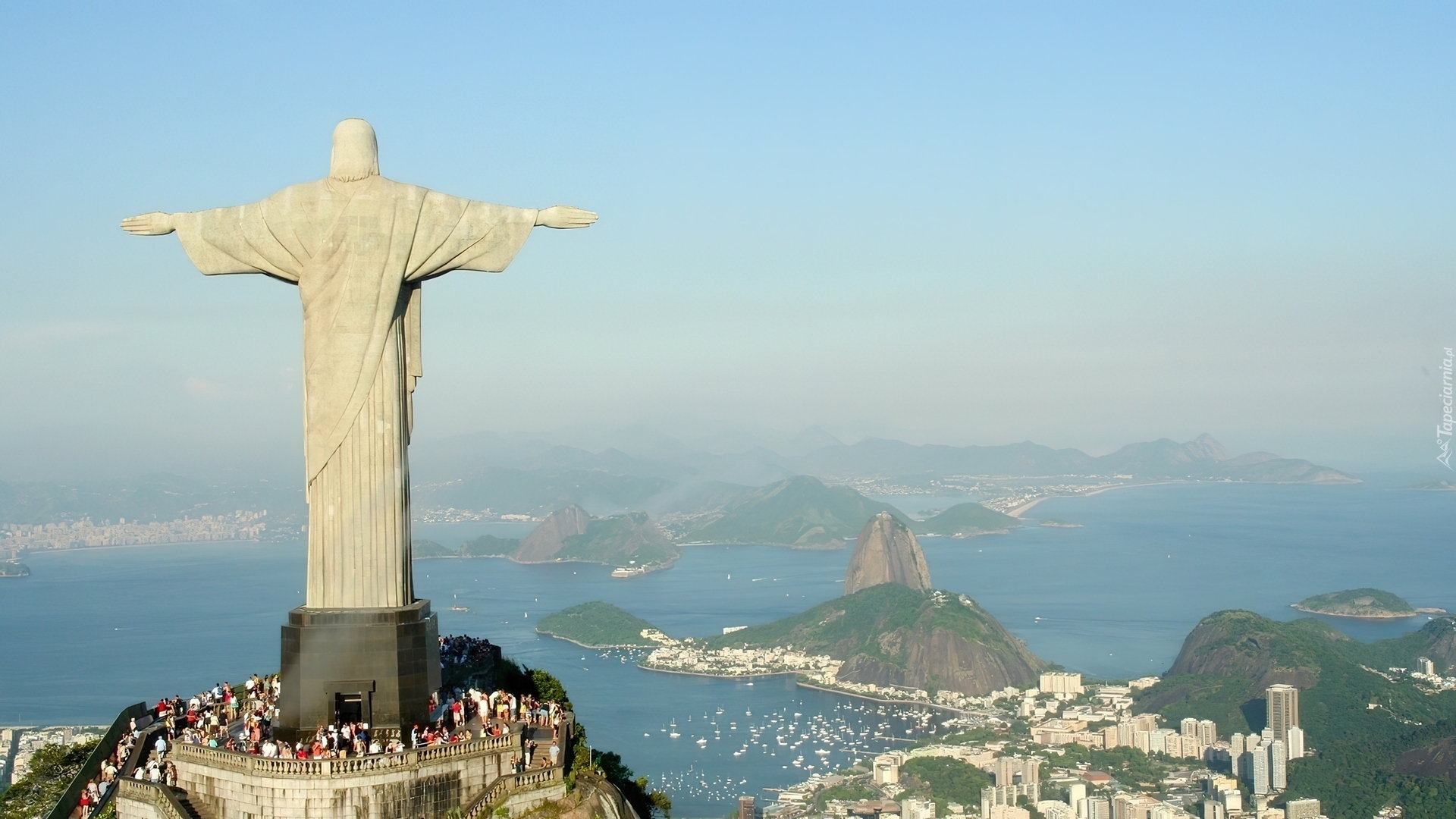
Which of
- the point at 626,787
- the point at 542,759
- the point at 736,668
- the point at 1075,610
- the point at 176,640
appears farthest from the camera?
the point at 1075,610

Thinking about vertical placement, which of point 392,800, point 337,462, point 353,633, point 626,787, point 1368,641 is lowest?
point 1368,641

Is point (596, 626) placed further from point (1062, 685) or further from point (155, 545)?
point (155, 545)

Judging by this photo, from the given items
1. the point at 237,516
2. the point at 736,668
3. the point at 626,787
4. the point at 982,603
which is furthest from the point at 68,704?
the point at 237,516

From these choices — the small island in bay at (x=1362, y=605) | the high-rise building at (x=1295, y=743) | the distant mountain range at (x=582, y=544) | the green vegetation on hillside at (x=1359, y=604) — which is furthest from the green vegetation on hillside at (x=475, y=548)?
the high-rise building at (x=1295, y=743)

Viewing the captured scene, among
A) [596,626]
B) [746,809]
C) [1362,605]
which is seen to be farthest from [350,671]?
[1362,605]

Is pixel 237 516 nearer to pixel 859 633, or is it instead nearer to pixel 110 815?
pixel 859 633

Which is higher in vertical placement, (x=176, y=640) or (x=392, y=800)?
(x=392, y=800)
